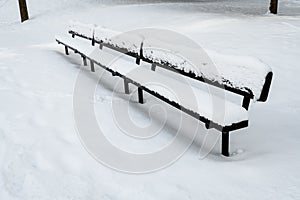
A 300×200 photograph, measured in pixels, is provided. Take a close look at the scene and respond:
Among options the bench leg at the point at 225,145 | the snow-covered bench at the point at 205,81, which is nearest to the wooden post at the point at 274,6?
the snow-covered bench at the point at 205,81

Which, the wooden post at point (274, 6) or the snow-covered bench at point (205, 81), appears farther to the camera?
the wooden post at point (274, 6)

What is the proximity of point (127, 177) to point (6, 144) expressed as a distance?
4.53 ft

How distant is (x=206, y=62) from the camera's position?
3738mm

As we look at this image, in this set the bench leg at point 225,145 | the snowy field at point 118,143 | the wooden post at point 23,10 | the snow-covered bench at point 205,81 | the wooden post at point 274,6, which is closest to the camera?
the snowy field at point 118,143

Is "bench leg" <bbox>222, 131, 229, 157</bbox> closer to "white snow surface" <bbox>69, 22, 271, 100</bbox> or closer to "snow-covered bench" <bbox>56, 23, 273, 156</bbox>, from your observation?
"snow-covered bench" <bbox>56, 23, 273, 156</bbox>

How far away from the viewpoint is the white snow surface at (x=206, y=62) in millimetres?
3115

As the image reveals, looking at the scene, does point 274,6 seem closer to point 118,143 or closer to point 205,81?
point 205,81

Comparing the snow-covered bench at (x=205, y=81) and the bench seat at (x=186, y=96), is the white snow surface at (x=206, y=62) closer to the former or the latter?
the snow-covered bench at (x=205, y=81)

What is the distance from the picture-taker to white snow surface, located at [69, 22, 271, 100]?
10.2ft

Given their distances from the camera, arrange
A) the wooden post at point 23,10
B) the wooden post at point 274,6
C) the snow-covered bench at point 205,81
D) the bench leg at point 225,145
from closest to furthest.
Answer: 1. the snow-covered bench at point 205,81
2. the bench leg at point 225,145
3. the wooden post at point 274,6
4. the wooden post at point 23,10

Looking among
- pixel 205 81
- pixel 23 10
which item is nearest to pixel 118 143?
pixel 205 81

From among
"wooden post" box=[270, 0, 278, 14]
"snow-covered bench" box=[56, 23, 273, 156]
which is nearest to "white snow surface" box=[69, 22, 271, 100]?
"snow-covered bench" box=[56, 23, 273, 156]

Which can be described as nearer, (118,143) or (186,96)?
(118,143)

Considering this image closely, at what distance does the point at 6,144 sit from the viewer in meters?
3.27
